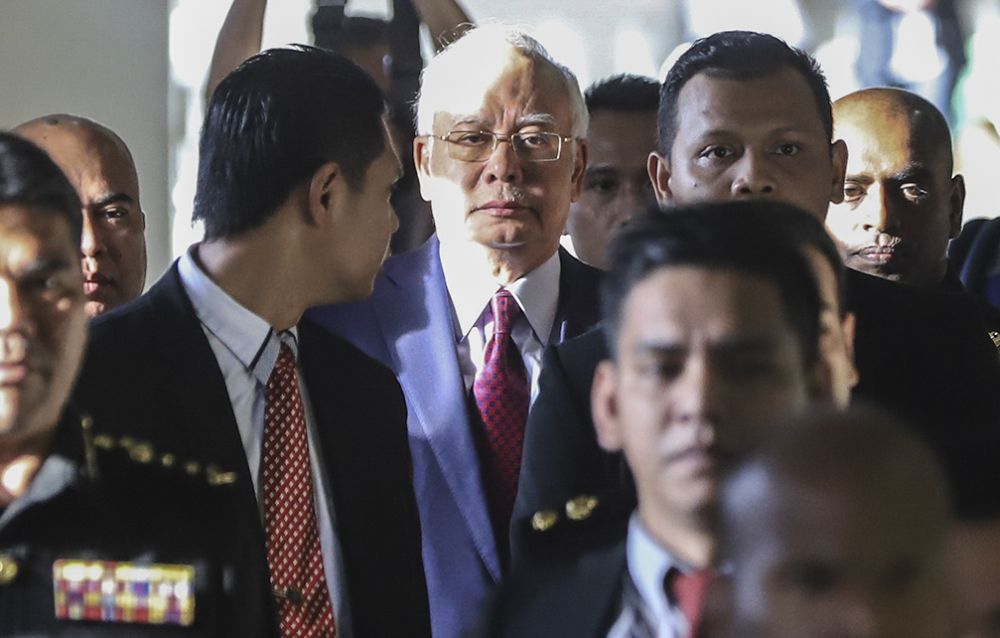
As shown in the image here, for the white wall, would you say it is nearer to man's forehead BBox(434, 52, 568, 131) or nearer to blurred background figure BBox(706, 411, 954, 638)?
man's forehead BBox(434, 52, 568, 131)

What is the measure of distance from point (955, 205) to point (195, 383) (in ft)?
5.54

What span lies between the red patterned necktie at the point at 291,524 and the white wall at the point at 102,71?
2.12 meters

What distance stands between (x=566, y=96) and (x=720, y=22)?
1.50 meters

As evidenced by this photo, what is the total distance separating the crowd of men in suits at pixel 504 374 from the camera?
1.41 m

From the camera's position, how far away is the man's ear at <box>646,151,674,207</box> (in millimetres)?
2547

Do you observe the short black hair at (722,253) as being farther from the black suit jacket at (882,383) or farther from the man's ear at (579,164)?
the man's ear at (579,164)

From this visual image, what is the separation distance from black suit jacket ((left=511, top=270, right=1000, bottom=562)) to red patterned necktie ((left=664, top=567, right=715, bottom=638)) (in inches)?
13.7

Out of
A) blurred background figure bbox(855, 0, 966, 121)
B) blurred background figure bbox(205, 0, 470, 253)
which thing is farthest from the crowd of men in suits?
blurred background figure bbox(855, 0, 966, 121)

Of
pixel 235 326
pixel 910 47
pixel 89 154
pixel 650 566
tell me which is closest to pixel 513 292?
pixel 235 326

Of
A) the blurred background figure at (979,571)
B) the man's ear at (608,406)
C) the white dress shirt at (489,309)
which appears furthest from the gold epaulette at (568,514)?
the white dress shirt at (489,309)

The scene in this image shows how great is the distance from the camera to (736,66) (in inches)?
99.0

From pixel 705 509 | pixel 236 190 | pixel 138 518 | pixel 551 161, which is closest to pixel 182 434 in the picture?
pixel 138 518

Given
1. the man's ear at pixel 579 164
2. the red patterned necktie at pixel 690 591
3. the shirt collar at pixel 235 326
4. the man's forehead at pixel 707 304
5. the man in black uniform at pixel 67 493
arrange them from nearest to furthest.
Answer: the red patterned necktie at pixel 690 591, the man's forehead at pixel 707 304, the man in black uniform at pixel 67 493, the shirt collar at pixel 235 326, the man's ear at pixel 579 164

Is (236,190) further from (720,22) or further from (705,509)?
(720,22)
